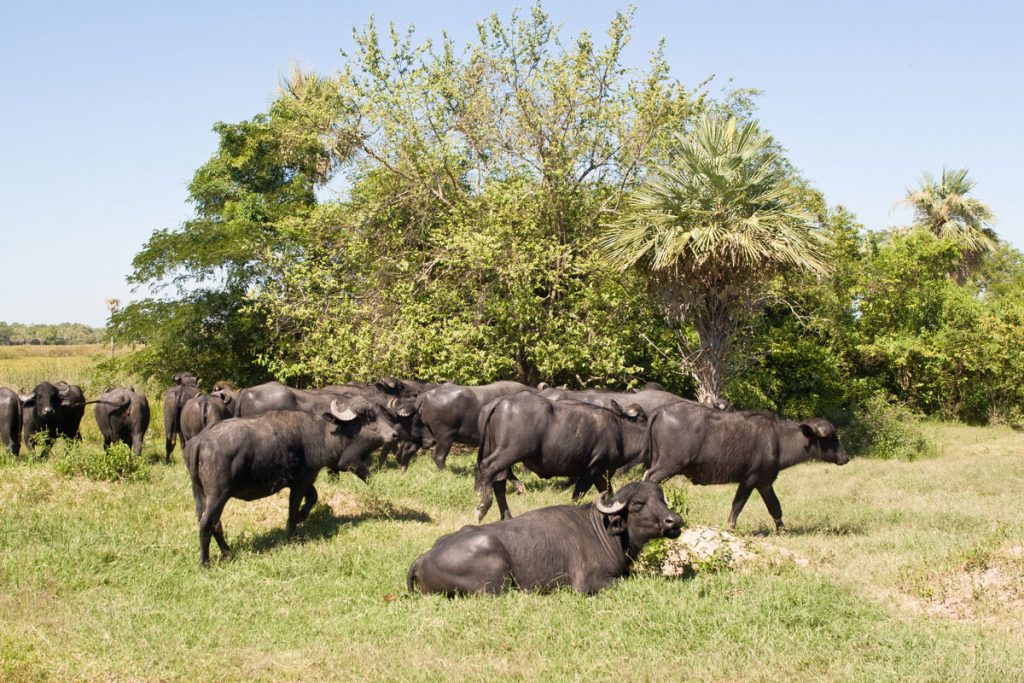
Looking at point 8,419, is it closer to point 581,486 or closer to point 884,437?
point 581,486

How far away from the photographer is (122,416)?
1802 cm

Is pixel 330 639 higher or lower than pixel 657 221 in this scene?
lower

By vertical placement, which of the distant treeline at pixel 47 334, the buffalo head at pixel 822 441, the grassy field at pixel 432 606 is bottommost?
the grassy field at pixel 432 606

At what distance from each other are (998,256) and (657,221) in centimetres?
3103

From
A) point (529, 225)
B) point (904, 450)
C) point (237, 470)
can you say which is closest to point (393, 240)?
point (529, 225)

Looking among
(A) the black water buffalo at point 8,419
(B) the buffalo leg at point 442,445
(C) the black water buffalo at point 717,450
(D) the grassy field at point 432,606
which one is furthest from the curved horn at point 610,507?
(A) the black water buffalo at point 8,419

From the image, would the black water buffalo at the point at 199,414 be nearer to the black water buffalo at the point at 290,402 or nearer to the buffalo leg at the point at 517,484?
the black water buffalo at the point at 290,402

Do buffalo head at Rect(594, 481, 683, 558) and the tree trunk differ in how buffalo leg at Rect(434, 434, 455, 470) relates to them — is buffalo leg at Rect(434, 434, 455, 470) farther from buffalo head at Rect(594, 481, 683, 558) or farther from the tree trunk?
buffalo head at Rect(594, 481, 683, 558)

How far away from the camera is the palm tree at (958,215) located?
38.0 m

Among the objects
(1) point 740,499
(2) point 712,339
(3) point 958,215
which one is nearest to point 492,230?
(2) point 712,339

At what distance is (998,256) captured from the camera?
4381 cm

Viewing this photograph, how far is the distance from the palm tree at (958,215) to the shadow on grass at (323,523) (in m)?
31.2

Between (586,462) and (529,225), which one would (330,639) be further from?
(529,225)

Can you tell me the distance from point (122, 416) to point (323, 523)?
7651 mm
